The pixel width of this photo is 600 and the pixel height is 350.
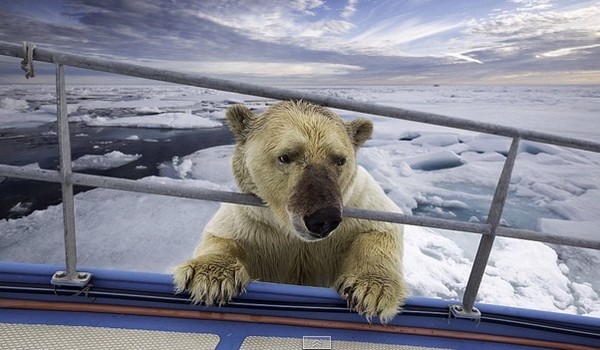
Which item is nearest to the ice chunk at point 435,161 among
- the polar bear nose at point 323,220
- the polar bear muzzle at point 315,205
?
the polar bear muzzle at point 315,205

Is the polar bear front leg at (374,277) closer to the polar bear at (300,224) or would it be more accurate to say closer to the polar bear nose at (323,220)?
the polar bear at (300,224)

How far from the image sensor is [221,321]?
143cm

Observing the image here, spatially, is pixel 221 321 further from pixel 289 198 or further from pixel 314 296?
pixel 289 198

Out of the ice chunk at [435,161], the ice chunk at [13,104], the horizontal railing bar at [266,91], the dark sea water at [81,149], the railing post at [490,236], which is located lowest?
the dark sea water at [81,149]

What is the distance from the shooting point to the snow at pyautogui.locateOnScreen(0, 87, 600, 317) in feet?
23.9

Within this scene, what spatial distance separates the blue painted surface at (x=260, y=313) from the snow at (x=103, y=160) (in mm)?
12964

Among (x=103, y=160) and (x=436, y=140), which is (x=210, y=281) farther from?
(x=436, y=140)

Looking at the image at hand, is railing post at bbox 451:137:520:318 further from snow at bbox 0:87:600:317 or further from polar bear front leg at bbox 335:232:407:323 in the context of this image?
snow at bbox 0:87:600:317

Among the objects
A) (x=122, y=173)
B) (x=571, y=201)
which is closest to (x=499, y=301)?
(x=571, y=201)

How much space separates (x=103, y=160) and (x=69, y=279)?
47.6ft

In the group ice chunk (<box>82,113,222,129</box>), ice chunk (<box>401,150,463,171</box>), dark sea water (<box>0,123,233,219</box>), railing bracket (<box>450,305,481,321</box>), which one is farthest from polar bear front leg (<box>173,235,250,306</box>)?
ice chunk (<box>82,113,222,129</box>)

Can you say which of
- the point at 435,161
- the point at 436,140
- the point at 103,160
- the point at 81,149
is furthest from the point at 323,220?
the point at 436,140

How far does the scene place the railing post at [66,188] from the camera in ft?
4.03

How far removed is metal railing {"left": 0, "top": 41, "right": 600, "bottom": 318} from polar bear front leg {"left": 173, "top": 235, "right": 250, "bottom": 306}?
313 millimetres
